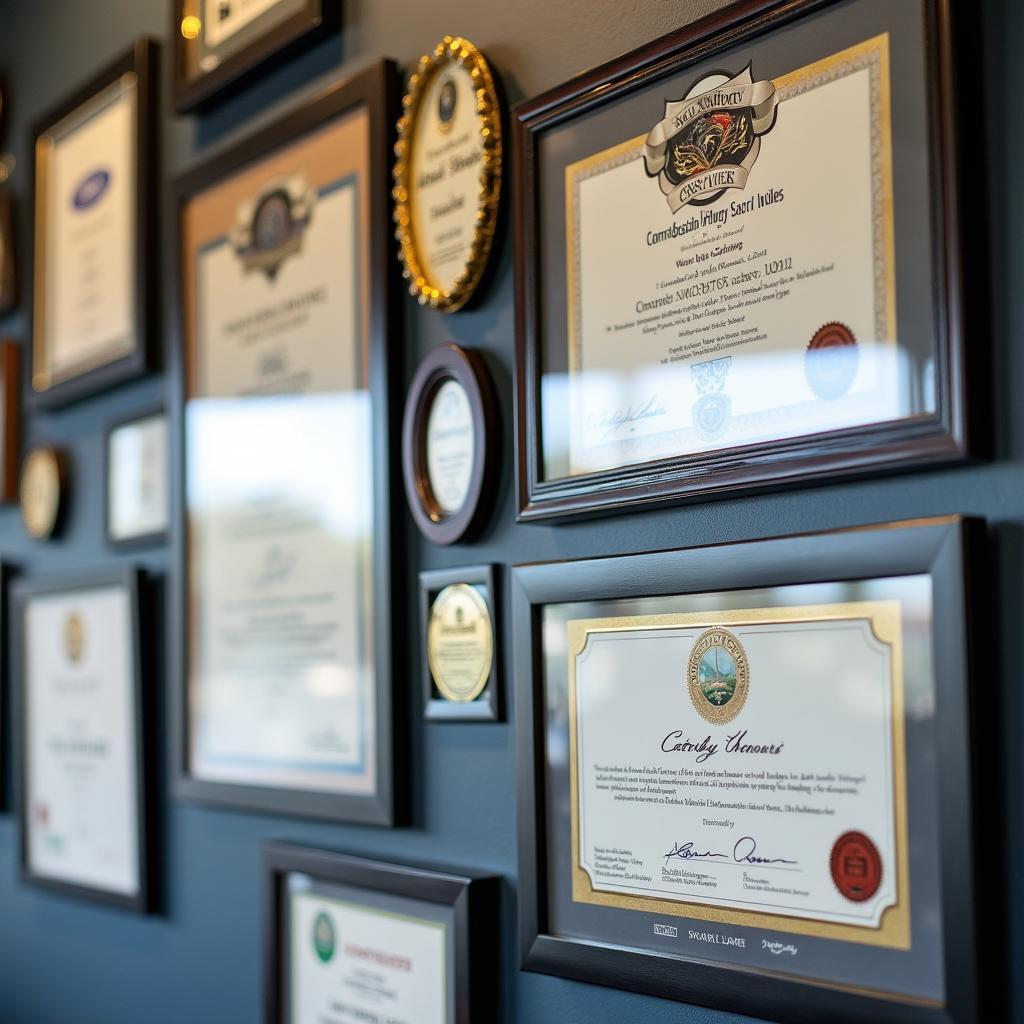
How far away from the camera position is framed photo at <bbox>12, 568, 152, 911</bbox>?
1884 mm

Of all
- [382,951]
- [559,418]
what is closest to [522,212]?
[559,418]

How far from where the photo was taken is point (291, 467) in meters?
1.62

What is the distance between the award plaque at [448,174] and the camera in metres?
1.31

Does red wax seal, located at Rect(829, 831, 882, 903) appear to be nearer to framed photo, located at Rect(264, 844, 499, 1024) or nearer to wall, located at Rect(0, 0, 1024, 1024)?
wall, located at Rect(0, 0, 1024, 1024)

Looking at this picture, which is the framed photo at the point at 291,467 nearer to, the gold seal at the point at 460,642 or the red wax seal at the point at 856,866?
the gold seal at the point at 460,642

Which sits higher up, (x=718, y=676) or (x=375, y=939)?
(x=718, y=676)

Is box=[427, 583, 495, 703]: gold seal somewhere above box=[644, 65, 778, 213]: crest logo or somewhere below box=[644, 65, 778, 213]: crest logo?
below

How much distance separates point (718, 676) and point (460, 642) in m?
0.34

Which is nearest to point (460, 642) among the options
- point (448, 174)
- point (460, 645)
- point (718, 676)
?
point (460, 645)

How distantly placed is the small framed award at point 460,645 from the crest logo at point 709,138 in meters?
0.41

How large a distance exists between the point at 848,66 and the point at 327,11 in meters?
0.77

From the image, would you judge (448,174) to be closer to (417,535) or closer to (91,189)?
(417,535)

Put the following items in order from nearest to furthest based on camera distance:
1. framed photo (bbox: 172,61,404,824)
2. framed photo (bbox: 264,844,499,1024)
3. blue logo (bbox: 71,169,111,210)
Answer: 1. framed photo (bbox: 264,844,499,1024)
2. framed photo (bbox: 172,61,404,824)
3. blue logo (bbox: 71,169,111,210)

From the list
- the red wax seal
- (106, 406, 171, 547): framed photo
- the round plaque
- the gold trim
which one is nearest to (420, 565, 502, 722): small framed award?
the gold trim
